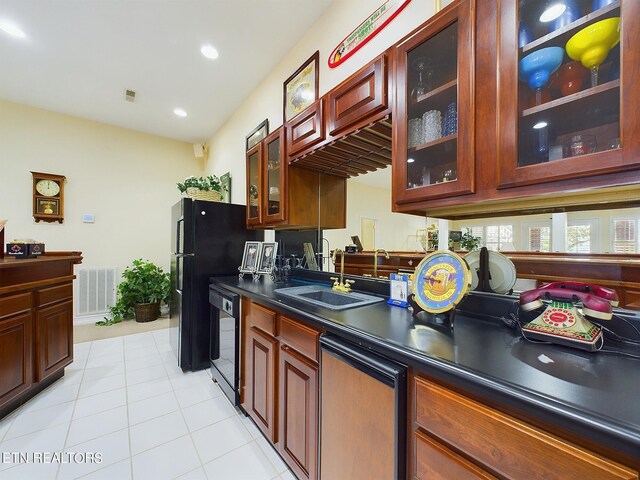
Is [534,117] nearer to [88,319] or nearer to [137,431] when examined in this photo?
[137,431]

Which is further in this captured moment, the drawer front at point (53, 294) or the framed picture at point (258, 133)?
the framed picture at point (258, 133)

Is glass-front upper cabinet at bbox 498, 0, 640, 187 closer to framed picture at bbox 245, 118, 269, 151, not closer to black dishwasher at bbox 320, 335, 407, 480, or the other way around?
black dishwasher at bbox 320, 335, 407, 480

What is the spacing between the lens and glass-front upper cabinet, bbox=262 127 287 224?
1.95m

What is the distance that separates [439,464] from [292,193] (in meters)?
1.66

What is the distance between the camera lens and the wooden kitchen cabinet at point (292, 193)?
6.38ft

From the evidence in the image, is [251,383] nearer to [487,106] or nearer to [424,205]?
[424,205]

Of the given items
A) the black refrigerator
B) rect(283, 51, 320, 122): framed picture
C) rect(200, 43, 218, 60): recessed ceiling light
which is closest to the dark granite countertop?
the black refrigerator

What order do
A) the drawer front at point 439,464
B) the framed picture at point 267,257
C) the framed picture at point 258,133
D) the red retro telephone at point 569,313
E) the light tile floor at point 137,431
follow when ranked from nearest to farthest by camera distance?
the drawer front at point 439,464 → the red retro telephone at point 569,313 → the light tile floor at point 137,431 → the framed picture at point 267,257 → the framed picture at point 258,133

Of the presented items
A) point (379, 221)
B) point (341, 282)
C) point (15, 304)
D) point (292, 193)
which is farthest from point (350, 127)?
point (15, 304)

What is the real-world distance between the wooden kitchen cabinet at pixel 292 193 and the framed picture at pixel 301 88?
0.47 metres

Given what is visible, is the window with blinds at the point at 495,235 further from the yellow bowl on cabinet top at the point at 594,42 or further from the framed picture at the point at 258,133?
the framed picture at the point at 258,133

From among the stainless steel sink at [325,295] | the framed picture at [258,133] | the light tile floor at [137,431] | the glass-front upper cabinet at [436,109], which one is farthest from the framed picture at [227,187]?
the glass-front upper cabinet at [436,109]

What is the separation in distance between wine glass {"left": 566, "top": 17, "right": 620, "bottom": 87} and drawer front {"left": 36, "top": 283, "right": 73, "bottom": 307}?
128 inches

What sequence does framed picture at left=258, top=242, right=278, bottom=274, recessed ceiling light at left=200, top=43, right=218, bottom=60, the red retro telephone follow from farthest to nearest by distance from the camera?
recessed ceiling light at left=200, top=43, right=218, bottom=60 → framed picture at left=258, top=242, right=278, bottom=274 → the red retro telephone
